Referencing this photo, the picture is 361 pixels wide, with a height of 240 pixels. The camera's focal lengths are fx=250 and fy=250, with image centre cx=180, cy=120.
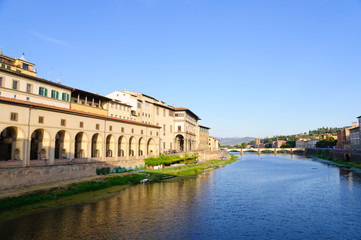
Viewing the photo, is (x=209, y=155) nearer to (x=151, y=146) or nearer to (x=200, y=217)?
(x=151, y=146)

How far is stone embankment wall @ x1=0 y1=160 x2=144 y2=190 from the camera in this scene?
2934 cm

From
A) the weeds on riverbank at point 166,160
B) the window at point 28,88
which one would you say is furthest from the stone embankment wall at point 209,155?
the window at point 28,88

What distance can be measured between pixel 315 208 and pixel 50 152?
1363 inches

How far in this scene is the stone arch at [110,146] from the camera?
48219 millimetres

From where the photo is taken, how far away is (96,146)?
45.5 meters

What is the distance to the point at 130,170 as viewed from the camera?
169 ft

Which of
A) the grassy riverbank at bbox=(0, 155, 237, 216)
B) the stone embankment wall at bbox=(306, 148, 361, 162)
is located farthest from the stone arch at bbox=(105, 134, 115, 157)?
the stone embankment wall at bbox=(306, 148, 361, 162)

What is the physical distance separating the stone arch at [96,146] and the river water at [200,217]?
1209 centimetres

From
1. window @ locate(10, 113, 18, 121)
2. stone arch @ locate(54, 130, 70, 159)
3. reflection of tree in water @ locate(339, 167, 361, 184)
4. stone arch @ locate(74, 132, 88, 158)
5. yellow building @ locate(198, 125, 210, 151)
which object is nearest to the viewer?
window @ locate(10, 113, 18, 121)

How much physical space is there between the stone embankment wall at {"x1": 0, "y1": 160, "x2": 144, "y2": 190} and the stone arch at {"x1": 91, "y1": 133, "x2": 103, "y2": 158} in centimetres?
232

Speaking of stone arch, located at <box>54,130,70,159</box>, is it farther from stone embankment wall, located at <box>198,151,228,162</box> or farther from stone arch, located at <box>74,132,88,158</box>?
stone embankment wall, located at <box>198,151,228,162</box>

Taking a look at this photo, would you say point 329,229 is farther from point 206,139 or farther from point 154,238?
point 206,139

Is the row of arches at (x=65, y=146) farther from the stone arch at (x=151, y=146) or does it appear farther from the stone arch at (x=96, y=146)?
the stone arch at (x=151, y=146)

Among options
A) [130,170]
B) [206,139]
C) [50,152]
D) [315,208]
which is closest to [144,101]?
[130,170]
